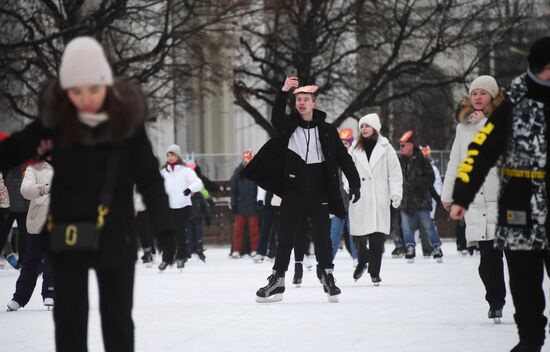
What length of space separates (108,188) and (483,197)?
5649 millimetres

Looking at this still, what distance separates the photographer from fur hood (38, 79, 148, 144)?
21.7 ft

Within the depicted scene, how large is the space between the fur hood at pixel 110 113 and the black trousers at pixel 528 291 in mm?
2407

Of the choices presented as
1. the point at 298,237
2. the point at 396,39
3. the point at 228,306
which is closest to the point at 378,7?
the point at 396,39

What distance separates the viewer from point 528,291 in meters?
7.96

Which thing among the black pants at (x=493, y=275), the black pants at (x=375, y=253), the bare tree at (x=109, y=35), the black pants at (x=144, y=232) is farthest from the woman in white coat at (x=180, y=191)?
the black pants at (x=493, y=275)

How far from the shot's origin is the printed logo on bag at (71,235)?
6539mm

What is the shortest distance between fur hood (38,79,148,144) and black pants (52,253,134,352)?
0.58 metres

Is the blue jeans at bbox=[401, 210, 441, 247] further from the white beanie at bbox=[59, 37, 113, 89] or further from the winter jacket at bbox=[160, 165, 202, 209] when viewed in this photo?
the white beanie at bbox=[59, 37, 113, 89]

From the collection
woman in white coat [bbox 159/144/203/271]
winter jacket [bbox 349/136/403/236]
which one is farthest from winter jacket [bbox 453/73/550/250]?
woman in white coat [bbox 159/144/203/271]

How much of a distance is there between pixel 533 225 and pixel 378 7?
108ft

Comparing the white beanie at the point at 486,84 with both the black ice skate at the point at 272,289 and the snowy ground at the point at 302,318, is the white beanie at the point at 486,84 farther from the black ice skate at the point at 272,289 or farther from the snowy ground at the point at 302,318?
the black ice skate at the point at 272,289

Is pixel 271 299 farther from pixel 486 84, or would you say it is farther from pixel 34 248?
A: pixel 486 84

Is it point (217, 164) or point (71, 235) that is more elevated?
point (217, 164)

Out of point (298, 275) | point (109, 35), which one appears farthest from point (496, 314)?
point (109, 35)
